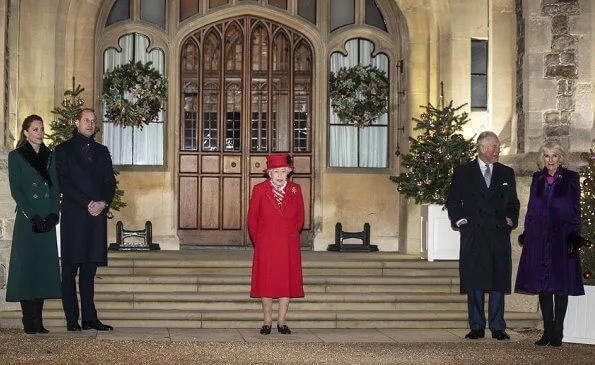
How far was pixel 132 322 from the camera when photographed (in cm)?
1090

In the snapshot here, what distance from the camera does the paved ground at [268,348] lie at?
28.1ft

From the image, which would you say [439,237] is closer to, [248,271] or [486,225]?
[248,271]

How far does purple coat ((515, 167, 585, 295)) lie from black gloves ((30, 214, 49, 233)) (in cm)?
423

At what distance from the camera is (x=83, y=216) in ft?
33.5

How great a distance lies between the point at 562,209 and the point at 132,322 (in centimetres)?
414

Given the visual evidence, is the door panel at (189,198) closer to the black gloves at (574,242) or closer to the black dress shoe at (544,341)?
the black dress shoe at (544,341)

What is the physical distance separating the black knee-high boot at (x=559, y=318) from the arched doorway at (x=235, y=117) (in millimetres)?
6079

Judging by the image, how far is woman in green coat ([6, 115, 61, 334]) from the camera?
1003cm

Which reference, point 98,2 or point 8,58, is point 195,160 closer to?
point 98,2

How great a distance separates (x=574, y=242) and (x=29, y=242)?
15.6ft

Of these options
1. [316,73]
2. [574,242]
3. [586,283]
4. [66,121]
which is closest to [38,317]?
[66,121]

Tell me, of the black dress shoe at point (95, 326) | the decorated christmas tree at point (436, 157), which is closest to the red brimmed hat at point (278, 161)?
the black dress shoe at point (95, 326)

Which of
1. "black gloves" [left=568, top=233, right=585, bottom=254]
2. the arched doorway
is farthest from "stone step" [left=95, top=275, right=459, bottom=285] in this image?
the arched doorway

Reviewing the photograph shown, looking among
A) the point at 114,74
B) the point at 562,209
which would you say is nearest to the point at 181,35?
the point at 114,74
